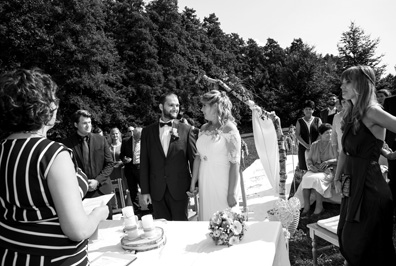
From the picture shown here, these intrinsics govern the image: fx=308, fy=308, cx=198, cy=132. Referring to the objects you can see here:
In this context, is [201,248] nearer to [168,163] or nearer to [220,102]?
[168,163]

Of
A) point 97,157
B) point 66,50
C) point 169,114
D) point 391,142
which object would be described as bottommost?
point 391,142

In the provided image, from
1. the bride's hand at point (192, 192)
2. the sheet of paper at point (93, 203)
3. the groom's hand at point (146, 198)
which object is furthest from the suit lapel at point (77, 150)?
the sheet of paper at point (93, 203)

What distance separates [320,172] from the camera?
5.54 m

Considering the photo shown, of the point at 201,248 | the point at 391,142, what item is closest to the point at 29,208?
the point at 201,248

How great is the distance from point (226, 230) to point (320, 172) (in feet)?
13.4

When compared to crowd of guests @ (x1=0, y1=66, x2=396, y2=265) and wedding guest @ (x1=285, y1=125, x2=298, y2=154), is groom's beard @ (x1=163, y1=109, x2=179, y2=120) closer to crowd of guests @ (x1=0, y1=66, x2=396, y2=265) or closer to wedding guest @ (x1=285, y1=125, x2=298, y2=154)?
crowd of guests @ (x1=0, y1=66, x2=396, y2=265)

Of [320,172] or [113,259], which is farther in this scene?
[320,172]

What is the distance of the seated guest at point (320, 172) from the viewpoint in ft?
17.5

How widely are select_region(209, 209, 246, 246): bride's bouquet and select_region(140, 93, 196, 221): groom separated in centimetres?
164

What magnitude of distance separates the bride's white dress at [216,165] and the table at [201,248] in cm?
107

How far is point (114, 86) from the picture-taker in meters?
24.4

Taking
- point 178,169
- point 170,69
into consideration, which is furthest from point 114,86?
point 178,169

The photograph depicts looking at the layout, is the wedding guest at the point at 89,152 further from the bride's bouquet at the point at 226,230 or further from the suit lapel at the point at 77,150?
the bride's bouquet at the point at 226,230

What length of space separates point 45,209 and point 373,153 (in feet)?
8.14
